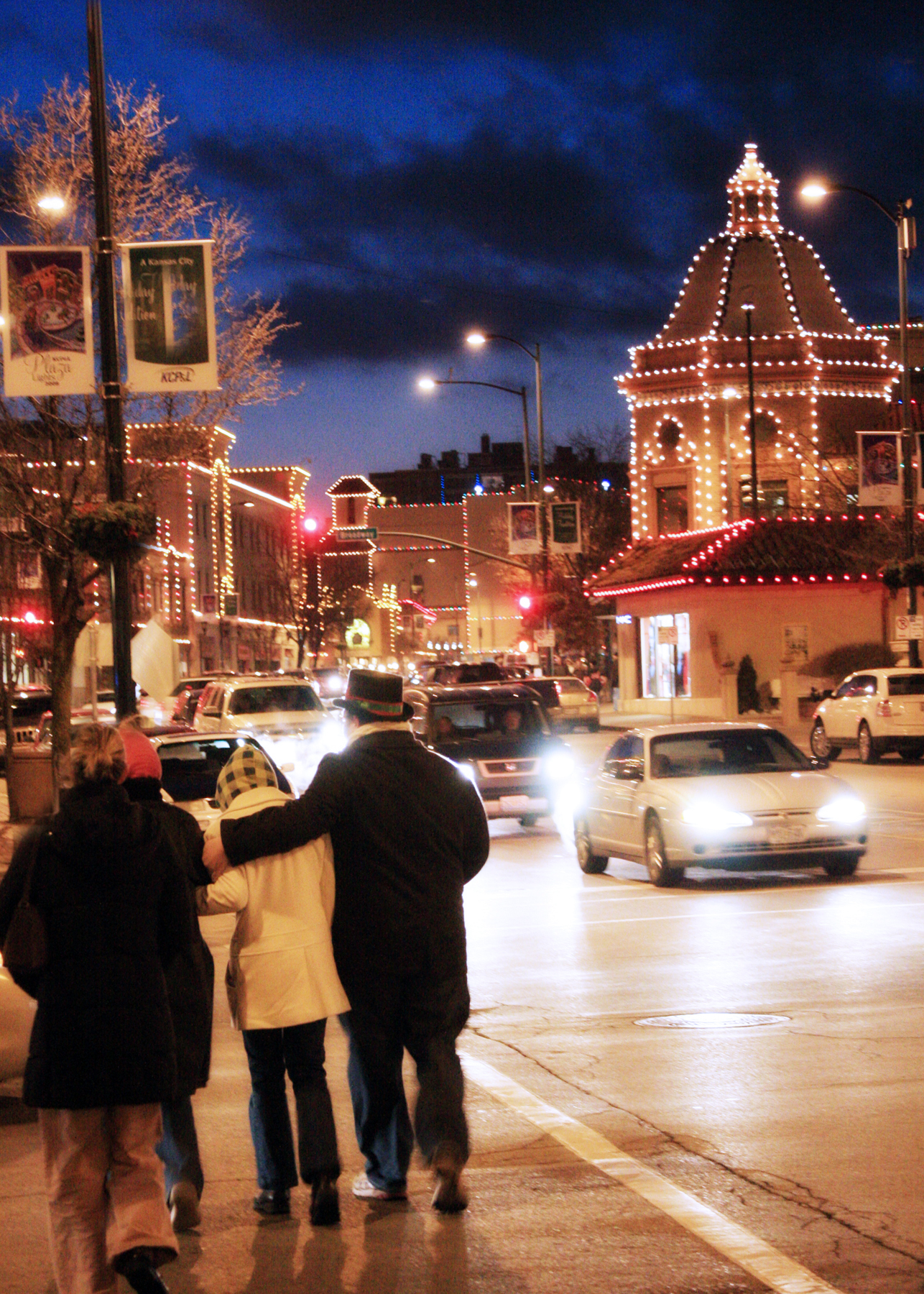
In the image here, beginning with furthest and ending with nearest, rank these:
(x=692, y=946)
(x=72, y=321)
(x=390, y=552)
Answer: (x=390, y=552)
(x=72, y=321)
(x=692, y=946)

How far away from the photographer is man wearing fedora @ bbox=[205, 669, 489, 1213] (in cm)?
567

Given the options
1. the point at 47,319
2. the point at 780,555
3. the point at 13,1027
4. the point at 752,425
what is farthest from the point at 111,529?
the point at 752,425

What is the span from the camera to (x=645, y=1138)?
269 inches

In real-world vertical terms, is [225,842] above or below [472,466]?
below

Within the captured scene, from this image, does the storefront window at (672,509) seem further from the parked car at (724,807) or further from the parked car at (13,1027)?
the parked car at (13,1027)

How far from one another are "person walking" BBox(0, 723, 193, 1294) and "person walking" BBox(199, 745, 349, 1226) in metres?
0.72

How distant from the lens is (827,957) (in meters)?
11.0

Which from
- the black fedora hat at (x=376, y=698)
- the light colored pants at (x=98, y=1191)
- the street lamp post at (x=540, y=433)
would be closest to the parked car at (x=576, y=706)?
A: the street lamp post at (x=540, y=433)

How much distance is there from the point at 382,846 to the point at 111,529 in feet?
31.8

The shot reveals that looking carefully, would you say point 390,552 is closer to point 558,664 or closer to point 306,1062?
point 558,664

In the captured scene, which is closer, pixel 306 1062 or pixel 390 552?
pixel 306 1062

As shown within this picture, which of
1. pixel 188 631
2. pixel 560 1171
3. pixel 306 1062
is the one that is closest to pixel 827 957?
pixel 560 1171

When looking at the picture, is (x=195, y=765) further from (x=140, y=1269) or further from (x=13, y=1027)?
(x=140, y=1269)

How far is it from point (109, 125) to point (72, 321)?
23.3 feet
